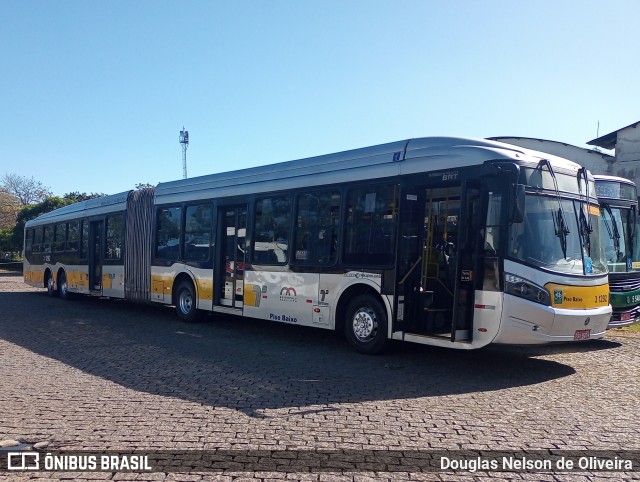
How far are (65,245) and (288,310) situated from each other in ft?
41.9

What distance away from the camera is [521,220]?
712cm

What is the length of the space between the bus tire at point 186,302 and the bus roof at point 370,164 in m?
2.26

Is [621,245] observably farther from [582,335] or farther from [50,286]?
[50,286]

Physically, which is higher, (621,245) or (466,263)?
(621,245)

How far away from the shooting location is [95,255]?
709 inches

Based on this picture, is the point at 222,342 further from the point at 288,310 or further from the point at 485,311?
the point at 485,311

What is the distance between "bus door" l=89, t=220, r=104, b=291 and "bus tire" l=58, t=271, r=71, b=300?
248 cm

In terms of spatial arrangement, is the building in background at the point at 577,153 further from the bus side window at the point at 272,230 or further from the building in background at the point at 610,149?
the bus side window at the point at 272,230

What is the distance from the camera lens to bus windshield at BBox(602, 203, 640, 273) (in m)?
11.5

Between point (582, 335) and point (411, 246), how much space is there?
2622mm

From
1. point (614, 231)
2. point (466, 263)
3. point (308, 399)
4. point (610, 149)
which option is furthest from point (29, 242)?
point (610, 149)

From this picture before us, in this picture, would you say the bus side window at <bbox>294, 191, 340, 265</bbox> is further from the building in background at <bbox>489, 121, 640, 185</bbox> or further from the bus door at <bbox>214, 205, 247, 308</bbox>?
the building in background at <bbox>489, 121, 640, 185</bbox>

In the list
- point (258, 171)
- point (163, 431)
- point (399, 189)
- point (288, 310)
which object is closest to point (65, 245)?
→ point (258, 171)

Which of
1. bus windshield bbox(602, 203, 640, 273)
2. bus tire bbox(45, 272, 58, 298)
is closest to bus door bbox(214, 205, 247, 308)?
bus windshield bbox(602, 203, 640, 273)
